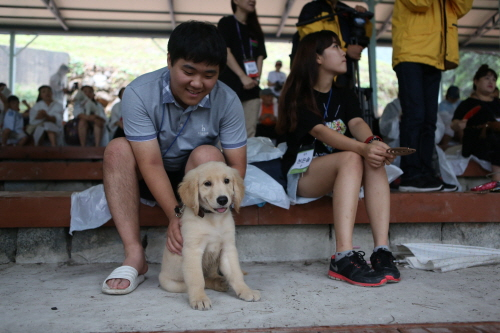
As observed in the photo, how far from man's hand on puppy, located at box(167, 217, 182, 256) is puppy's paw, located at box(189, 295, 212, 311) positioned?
300mm

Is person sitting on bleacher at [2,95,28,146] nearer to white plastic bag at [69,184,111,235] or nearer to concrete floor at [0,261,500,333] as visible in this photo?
white plastic bag at [69,184,111,235]

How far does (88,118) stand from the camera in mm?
7133

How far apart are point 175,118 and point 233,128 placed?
329 millimetres

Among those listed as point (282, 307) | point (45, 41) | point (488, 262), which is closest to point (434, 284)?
point (488, 262)

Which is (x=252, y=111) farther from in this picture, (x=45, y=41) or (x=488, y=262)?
(x=45, y=41)

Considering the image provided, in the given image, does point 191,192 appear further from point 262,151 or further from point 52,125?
point 52,125

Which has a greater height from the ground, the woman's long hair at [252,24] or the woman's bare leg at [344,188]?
the woman's long hair at [252,24]

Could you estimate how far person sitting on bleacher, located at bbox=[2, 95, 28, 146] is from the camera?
7371 millimetres

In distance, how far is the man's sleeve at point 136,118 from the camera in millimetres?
2291

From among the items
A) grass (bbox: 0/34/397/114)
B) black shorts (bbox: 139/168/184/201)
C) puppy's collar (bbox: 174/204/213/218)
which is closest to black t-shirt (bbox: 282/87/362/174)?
black shorts (bbox: 139/168/184/201)

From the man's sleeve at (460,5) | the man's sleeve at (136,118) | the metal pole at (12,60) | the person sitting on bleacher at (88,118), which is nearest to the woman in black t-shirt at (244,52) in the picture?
the man's sleeve at (460,5)

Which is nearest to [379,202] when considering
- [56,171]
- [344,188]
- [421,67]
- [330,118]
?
[344,188]

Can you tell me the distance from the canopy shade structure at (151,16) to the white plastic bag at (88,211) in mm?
8241

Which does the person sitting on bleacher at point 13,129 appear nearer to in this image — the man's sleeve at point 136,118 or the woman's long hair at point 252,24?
the woman's long hair at point 252,24
